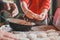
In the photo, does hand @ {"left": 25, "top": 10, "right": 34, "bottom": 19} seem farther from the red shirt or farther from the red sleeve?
the red sleeve

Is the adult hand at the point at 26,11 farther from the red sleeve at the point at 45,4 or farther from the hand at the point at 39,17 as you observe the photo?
the red sleeve at the point at 45,4

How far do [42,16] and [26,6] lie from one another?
22 cm

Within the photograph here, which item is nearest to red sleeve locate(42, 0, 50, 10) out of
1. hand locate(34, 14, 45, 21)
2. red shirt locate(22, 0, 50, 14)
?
red shirt locate(22, 0, 50, 14)

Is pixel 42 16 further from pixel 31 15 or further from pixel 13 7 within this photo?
pixel 13 7

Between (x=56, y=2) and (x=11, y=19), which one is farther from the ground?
(x=56, y=2)

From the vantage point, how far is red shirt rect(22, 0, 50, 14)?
5.64ft

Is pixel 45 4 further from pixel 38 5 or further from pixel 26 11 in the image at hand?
pixel 26 11

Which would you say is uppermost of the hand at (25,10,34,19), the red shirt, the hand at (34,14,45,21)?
the red shirt

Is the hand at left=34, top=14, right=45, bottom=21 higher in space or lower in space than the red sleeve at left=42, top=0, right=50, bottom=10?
lower

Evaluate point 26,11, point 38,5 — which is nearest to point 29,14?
point 26,11

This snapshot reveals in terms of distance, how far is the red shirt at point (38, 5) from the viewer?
1720mm

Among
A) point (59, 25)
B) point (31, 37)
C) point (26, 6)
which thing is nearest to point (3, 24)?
point (26, 6)

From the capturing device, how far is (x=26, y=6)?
1707 mm

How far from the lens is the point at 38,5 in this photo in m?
1.75
